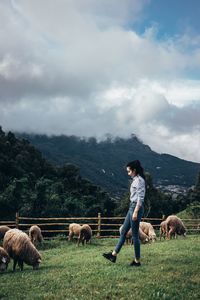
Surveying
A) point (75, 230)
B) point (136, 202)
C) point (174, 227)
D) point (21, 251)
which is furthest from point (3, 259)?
point (75, 230)

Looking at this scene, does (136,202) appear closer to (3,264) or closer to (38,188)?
(3,264)

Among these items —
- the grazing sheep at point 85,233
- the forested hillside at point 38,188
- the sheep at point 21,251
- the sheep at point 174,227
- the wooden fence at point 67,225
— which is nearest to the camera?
the sheep at point 21,251

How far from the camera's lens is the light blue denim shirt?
33.9ft

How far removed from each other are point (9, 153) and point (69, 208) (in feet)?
52.4

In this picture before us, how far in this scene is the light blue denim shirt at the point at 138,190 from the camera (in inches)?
407

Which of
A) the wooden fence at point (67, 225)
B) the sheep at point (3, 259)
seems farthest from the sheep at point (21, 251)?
the wooden fence at point (67, 225)

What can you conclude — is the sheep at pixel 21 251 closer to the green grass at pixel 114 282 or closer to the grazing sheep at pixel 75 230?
the green grass at pixel 114 282

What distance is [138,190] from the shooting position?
10.4m

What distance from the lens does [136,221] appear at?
34.1 ft

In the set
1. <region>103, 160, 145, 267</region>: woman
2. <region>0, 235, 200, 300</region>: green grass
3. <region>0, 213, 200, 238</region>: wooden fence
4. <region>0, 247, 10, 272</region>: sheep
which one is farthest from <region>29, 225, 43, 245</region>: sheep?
<region>103, 160, 145, 267</region>: woman

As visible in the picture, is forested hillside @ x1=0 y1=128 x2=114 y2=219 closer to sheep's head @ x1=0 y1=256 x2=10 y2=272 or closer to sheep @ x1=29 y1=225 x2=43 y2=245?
sheep @ x1=29 y1=225 x2=43 y2=245

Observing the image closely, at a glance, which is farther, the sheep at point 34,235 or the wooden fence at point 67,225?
the wooden fence at point 67,225

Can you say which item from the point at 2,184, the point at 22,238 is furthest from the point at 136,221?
the point at 2,184

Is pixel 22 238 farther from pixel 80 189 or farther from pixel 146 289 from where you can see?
pixel 80 189
